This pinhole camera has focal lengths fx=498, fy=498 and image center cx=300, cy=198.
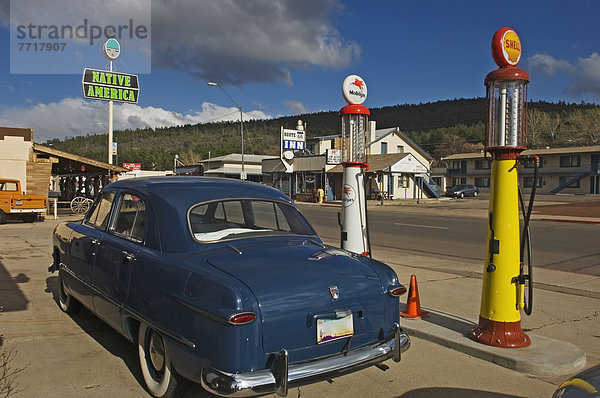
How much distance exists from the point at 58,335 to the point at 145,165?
10449cm

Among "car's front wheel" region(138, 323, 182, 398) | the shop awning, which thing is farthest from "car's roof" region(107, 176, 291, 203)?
the shop awning

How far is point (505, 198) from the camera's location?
15.3 feet

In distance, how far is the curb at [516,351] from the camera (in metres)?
4.30

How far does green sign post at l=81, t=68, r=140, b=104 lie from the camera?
3095cm

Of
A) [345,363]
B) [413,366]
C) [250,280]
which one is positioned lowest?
[413,366]

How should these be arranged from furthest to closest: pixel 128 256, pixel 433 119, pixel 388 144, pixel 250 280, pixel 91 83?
1. pixel 433 119
2. pixel 388 144
3. pixel 91 83
4. pixel 128 256
5. pixel 250 280

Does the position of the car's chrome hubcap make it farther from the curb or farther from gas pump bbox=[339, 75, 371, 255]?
gas pump bbox=[339, 75, 371, 255]

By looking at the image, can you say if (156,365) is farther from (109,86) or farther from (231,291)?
(109,86)

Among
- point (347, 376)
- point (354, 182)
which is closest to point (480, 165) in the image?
point (354, 182)

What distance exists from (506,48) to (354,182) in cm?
254

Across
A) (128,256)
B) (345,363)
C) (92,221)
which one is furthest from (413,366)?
(92,221)

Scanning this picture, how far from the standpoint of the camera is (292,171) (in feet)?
154

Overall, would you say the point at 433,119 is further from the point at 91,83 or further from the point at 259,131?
the point at 91,83

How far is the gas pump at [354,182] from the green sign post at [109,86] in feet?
92.4
